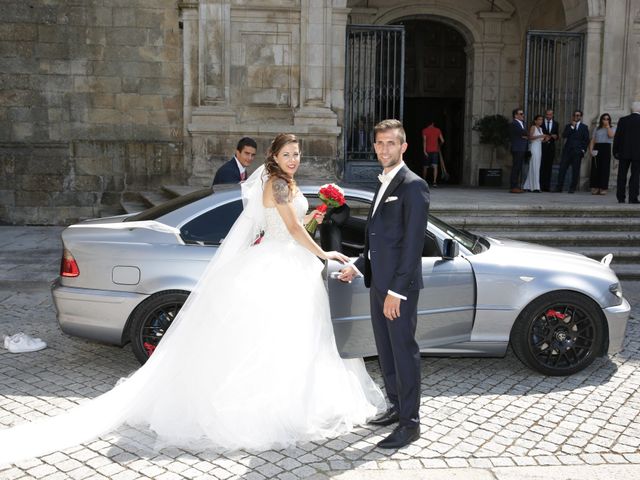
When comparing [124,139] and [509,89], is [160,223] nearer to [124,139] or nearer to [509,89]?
[124,139]

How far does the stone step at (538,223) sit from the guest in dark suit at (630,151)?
1.28 meters

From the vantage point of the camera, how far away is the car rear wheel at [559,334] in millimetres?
5633

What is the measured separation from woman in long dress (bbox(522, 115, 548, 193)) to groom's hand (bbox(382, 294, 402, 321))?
1155 centimetres

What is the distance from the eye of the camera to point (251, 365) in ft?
14.7

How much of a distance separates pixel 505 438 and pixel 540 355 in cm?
136

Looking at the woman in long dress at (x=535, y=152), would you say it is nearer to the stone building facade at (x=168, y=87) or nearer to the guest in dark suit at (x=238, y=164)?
the stone building facade at (x=168, y=87)

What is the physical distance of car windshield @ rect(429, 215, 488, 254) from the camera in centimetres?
577

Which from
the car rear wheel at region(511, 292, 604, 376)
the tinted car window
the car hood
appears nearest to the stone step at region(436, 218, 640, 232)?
the car hood

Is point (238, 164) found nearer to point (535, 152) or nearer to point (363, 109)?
point (363, 109)

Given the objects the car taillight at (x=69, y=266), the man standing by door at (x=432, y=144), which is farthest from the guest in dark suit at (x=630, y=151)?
the car taillight at (x=69, y=266)

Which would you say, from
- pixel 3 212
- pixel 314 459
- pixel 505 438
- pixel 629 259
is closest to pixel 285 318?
pixel 314 459

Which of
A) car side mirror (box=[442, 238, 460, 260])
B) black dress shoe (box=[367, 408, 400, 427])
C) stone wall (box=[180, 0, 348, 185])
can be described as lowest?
black dress shoe (box=[367, 408, 400, 427])

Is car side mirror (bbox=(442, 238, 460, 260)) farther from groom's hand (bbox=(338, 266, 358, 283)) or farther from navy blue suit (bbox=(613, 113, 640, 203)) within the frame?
navy blue suit (bbox=(613, 113, 640, 203))

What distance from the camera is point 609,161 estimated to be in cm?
1430
